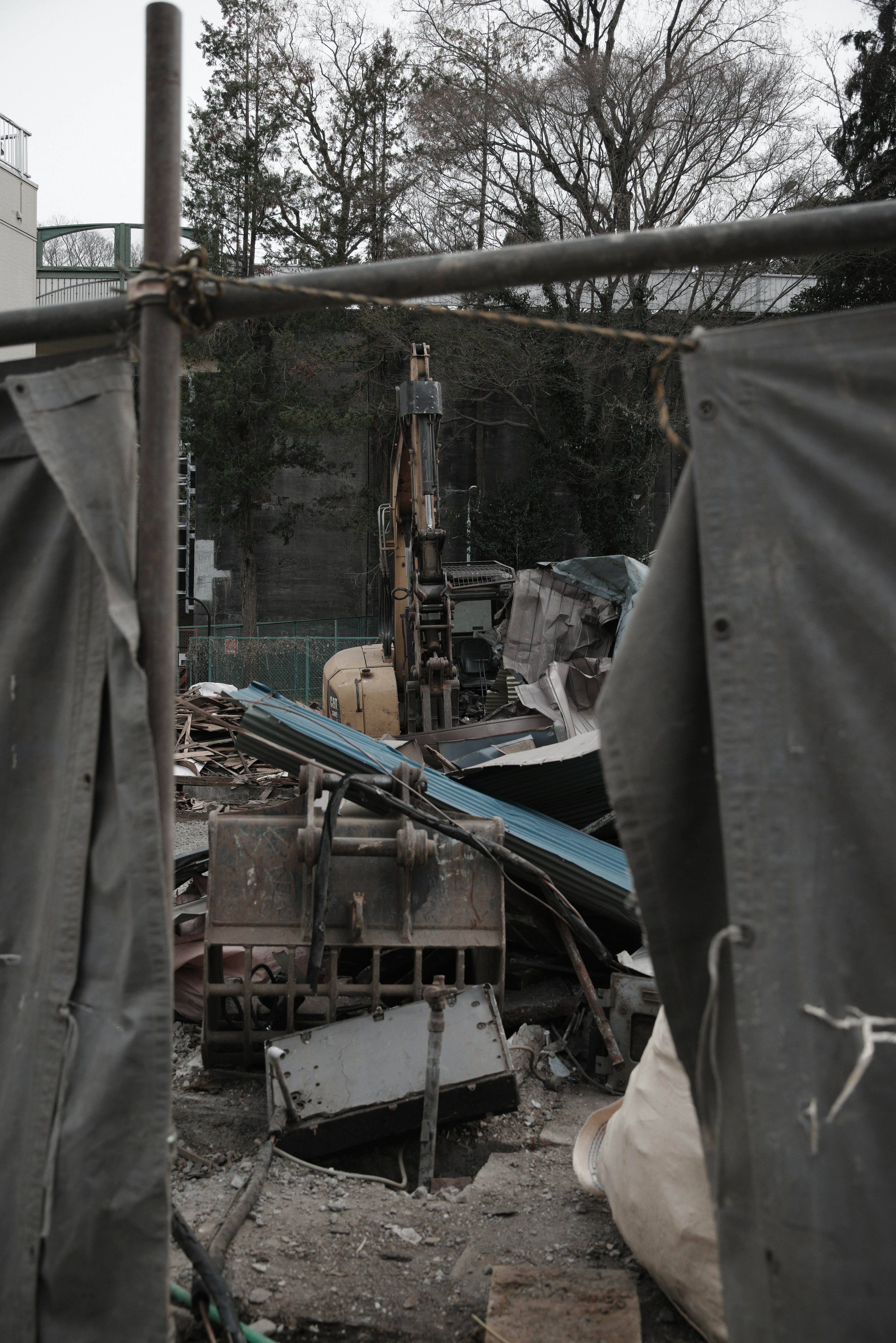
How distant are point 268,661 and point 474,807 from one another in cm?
1899

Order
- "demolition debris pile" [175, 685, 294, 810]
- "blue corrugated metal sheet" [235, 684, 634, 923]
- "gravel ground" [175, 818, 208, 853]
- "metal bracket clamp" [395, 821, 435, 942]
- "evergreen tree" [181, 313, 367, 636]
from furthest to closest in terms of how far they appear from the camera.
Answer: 1. "evergreen tree" [181, 313, 367, 636]
2. "demolition debris pile" [175, 685, 294, 810]
3. "gravel ground" [175, 818, 208, 853]
4. "blue corrugated metal sheet" [235, 684, 634, 923]
5. "metal bracket clamp" [395, 821, 435, 942]

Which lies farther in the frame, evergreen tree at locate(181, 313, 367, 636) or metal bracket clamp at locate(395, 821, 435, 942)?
evergreen tree at locate(181, 313, 367, 636)

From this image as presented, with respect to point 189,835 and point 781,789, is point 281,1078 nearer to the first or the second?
point 781,789

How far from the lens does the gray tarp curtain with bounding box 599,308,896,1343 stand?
1592mm

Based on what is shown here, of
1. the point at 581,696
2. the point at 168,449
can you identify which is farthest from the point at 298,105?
the point at 168,449

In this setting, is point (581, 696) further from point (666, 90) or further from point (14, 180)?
point (14, 180)

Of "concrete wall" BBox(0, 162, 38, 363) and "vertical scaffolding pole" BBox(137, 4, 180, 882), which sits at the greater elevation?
"concrete wall" BBox(0, 162, 38, 363)

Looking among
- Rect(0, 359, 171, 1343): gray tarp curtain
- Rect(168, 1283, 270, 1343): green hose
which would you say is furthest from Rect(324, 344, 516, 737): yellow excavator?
Rect(0, 359, 171, 1343): gray tarp curtain

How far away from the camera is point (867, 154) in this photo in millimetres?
23609

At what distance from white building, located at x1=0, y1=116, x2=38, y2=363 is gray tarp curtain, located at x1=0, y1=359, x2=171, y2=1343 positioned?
24039 millimetres

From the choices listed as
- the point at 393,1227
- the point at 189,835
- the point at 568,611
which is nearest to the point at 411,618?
the point at 189,835

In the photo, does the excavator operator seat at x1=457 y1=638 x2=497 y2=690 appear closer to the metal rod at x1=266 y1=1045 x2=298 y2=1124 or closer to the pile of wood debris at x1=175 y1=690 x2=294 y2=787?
the pile of wood debris at x1=175 y1=690 x2=294 y2=787

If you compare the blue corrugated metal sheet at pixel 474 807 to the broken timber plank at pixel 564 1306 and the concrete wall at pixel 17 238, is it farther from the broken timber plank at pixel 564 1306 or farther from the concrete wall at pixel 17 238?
the concrete wall at pixel 17 238

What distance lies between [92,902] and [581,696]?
1001cm
